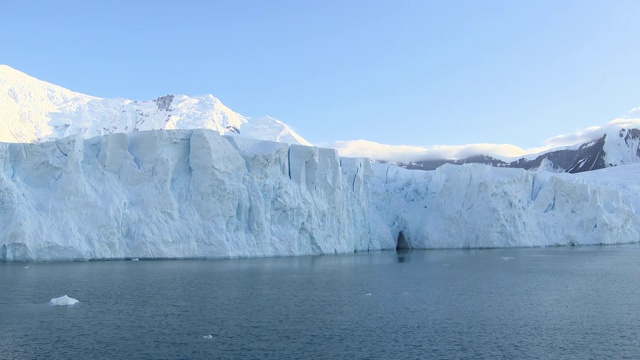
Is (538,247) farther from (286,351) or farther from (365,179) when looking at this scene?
(286,351)

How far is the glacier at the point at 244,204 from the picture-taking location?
2556cm

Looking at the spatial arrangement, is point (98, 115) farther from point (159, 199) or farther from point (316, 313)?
point (316, 313)

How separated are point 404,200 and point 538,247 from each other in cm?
940

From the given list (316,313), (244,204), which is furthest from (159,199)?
(316,313)

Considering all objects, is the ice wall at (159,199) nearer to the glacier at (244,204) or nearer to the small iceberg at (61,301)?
the glacier at (244,204)

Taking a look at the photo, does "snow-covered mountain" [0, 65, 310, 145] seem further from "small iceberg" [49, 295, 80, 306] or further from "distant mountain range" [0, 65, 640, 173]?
"small iceberg" [49, 295, 80, 306]

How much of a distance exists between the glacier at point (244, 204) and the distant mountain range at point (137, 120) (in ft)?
105

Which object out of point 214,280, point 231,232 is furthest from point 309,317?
point 231,232

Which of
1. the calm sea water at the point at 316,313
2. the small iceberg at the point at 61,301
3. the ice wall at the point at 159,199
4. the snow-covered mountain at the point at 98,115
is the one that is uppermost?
the snow-covered mountain at the point at 98,115

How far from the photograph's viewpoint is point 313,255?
3259cm

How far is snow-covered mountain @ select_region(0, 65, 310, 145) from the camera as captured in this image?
66375 mm

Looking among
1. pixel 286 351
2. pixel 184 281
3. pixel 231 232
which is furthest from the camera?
pixel 231 232

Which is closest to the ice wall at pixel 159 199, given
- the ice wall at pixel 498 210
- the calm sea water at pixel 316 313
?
the calm sea water at pixel 316 313

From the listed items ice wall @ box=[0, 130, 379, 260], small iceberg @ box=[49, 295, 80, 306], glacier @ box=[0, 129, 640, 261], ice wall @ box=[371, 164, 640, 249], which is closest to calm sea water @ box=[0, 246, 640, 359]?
small iceberg @ box=[49, 295, 80, 306]
